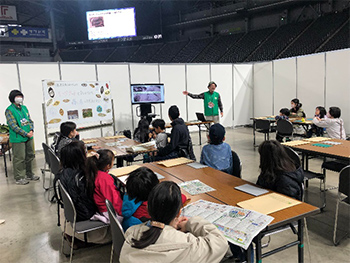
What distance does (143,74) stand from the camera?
28.8ft

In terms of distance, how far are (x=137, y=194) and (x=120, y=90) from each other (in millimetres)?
7095

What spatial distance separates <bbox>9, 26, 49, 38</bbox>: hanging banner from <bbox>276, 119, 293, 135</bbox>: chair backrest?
16536 millimetres

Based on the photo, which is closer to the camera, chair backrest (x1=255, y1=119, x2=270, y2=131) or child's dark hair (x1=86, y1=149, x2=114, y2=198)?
child's dark hair (x1=86, y1=149, x2=114, y2=198)

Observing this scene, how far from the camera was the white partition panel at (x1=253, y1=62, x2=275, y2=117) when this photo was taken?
33.3 ft

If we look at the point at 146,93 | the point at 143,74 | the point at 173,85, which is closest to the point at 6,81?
the point at 146,93

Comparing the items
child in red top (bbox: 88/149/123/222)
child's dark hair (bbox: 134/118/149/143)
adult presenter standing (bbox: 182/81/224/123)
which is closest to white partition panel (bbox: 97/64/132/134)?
adult presenter standing (bbox: 182/81/224/123)

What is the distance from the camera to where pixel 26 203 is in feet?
12.8

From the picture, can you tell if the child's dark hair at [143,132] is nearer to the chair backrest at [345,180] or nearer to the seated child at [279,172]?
the seated child at [279,172]

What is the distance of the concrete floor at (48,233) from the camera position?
2.42 meters

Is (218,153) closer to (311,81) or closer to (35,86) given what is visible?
(35,86)

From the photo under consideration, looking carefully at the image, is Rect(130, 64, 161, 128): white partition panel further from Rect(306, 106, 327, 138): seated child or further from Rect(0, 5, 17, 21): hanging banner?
Rect(0, 5, 17, 21): hanging banner

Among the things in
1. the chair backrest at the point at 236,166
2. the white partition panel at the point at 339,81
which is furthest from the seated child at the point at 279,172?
the white partition panel at the point at 339,81

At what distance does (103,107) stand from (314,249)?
17.0ft

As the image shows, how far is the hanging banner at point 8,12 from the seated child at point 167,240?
18790 millimetres
